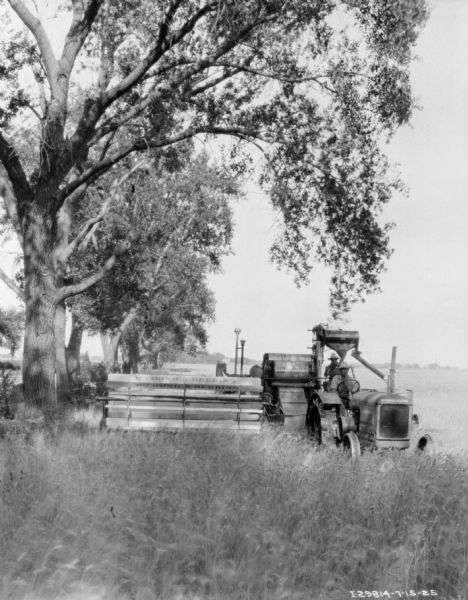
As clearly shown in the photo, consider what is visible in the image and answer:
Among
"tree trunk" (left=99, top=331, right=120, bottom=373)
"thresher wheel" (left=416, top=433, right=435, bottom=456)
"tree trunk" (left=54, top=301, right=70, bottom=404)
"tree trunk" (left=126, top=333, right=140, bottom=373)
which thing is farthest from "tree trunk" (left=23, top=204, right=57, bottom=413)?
"tree trunk" (left=126, top=333, right=140, bottom=373)

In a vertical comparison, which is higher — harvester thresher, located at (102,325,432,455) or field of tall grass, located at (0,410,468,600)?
harvester thresher, located at (102,325,432,455)

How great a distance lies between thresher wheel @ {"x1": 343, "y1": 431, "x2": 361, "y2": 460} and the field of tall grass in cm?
162

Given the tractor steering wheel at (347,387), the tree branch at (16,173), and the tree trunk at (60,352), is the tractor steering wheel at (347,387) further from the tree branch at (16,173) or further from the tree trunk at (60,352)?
the tree trunk at (60,352)

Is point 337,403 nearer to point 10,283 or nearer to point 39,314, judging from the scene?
point 39,314

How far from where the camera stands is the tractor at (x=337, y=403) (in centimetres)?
1177

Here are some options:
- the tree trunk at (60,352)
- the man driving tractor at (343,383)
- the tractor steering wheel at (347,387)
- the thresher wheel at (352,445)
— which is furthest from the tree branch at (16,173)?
the tree trunk at (60,352)

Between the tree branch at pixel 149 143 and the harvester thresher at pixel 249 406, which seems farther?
the tree branch at pixel 149 143

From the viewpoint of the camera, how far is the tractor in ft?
38.6

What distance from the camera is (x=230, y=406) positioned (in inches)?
482

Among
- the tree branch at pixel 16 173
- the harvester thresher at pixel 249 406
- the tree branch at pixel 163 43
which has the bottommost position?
the harvester thresher at pixel 249 406

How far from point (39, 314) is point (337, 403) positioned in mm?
5608

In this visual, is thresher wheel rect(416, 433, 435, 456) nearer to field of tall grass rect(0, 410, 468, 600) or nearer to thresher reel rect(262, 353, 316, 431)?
field of tall grass rect(0, 410, 468, 600)

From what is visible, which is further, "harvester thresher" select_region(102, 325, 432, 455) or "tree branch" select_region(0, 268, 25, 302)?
"tree branch" select_region(0, 268, 25, 302)

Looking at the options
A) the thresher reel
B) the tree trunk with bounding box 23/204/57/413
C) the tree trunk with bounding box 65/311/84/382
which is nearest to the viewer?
the tree trunk with bounding box 23/204/57/413
